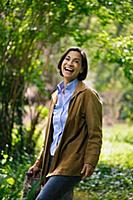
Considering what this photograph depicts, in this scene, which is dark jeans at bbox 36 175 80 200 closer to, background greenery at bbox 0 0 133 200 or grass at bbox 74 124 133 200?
background greenery at bbox 0 0 133 200

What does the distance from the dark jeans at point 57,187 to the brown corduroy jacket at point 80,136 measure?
5cm

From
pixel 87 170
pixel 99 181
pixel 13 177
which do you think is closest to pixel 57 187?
pixel 87 170

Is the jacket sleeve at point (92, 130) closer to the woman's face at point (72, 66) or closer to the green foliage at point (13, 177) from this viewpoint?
the woman's face at point (72, 66)

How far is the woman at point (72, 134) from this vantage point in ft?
16.5

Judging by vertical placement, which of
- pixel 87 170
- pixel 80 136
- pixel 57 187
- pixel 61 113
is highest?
pixel 61 113

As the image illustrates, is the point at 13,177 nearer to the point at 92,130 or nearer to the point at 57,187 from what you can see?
the point at 57,187

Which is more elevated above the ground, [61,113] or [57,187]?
[61,113]

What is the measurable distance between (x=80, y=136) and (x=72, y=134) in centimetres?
7

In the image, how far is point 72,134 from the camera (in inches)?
201

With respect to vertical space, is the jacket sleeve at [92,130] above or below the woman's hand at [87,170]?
above

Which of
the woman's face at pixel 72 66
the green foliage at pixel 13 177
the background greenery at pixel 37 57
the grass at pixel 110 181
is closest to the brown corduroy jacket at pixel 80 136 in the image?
the woman's face at pixel 72 66

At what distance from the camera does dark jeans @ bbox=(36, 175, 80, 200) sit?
16.3 ft

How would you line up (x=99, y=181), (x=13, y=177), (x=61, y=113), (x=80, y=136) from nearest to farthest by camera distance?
(x=80, y=136), (x=61, y=113), (x=13, y=177), (x=99, y=181)

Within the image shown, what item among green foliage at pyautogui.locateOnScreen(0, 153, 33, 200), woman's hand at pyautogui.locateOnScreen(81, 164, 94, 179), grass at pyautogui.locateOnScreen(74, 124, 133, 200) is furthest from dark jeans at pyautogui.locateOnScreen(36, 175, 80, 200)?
grass at pyautogui.locateOnScreen(74, 124, 133, 200)
